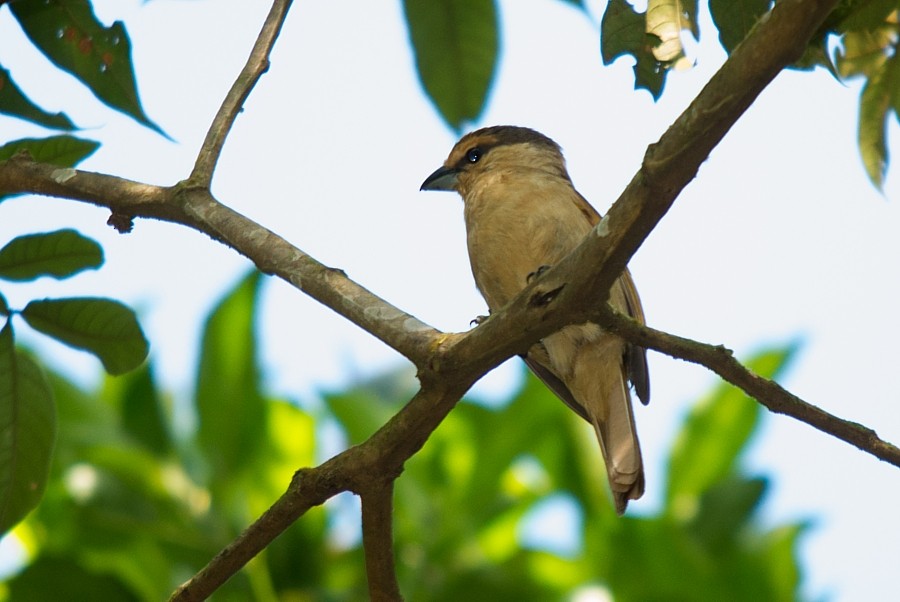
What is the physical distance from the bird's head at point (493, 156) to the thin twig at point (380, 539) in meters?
2.44

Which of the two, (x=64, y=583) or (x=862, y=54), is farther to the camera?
(x=64, y=583)

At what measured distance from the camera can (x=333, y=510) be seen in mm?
4688

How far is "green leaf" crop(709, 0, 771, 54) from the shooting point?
2.32 meters

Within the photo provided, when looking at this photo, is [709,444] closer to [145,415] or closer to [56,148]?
[145,415]

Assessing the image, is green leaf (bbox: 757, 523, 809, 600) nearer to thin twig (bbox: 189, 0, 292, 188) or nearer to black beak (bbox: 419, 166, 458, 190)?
black beak (bbox: 419, 166, 458, 190)

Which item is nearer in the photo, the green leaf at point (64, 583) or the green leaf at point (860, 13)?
the green leaf at point (860, 13)

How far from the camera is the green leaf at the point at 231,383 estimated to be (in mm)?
4398

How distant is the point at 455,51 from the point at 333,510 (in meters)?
2.42

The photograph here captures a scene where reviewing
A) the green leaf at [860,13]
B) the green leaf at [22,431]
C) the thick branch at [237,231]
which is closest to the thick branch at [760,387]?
the thick branch at [237,231]

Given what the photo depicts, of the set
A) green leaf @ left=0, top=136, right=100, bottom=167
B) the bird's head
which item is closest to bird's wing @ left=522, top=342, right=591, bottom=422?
the bird's head

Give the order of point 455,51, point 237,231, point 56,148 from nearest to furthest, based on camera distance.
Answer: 1. point 237,231
2. point 56,148
3. point 455,51

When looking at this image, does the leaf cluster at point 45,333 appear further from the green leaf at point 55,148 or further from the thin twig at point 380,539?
the thin twig at point 380,539

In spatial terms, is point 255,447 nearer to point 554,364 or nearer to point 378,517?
point 554,364

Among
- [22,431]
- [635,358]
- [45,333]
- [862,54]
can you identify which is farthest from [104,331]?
[635,358]
